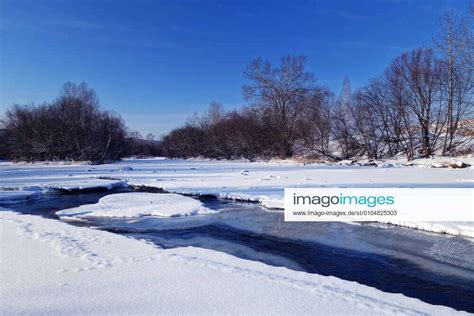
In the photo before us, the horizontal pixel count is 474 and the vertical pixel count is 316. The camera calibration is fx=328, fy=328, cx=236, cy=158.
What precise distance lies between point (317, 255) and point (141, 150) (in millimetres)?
83713

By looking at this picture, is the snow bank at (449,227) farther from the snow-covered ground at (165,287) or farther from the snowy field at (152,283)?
the snow-covered ground at (165,287)

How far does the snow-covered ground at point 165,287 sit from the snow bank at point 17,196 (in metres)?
8.97

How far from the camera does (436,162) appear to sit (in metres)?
20.1

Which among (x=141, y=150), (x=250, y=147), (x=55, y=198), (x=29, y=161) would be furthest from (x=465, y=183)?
(x=141, y=150)

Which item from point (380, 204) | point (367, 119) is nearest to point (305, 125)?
point (367, 119)

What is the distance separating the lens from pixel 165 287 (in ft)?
12.5

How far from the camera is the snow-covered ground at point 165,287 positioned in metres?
3.29

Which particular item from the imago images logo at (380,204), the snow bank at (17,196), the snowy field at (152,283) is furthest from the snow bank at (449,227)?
the snow bank at (17,196)

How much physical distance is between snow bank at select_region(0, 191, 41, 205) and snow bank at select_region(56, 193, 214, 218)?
4.23 metres

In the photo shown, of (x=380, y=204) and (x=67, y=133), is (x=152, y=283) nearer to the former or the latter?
(x=380, y=204)

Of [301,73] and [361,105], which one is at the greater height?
[301,73]

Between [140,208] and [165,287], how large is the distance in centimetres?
705

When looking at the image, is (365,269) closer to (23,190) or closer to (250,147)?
(23,190)

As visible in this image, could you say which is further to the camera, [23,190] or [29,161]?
[29,161]
